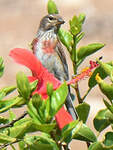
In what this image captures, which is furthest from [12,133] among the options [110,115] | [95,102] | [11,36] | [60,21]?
[11,36]

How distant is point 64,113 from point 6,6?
398 inches

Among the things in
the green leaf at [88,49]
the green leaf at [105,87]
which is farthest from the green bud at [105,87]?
the green leaf at [88,49]

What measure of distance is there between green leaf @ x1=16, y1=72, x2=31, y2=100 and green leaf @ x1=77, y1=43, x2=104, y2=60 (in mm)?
403

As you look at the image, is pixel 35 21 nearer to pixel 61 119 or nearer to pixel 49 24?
pixel 49 24

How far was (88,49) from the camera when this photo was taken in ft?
5.05

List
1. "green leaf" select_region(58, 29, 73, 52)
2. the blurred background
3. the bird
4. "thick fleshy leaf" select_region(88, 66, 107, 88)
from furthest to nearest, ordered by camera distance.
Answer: the blurred background → the bird → "green leaf" select_region(58, 29, 73, 52) → "thick fleshy leaf" select_region(88, 66, 107, 88)

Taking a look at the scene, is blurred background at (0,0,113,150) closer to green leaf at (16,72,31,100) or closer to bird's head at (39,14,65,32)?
bird's head at (39,14,65,32)

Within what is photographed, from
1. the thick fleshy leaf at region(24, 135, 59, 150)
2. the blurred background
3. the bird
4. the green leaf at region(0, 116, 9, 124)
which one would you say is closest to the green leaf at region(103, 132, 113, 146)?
the thick fleshy leaf at region(24, 135, 59, 150)

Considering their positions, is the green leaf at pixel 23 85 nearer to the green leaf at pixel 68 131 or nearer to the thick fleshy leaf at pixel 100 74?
the green leaf at pixel 68 131

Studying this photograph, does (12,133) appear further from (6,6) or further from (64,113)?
(6,6)

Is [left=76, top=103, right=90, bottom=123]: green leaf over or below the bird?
over

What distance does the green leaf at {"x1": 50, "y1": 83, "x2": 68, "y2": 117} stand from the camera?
1146 millimetres

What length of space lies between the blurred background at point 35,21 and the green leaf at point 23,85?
743cm

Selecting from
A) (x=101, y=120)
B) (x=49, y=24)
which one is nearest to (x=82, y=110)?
(x=101, y=120)
